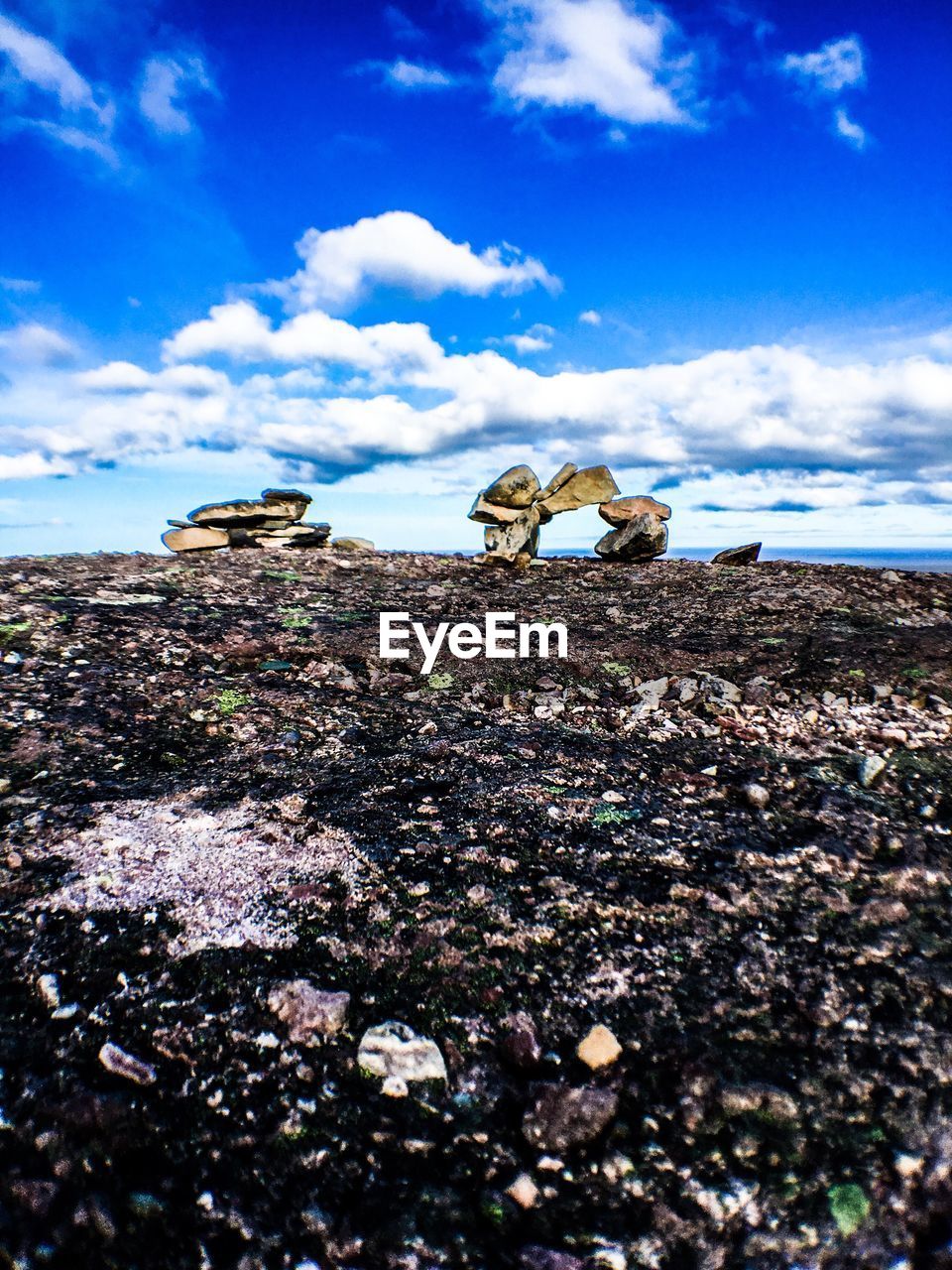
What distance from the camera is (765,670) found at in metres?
6.60

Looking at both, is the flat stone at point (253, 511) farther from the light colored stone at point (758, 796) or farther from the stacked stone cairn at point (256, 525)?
the light colored stone at point (758, 796)

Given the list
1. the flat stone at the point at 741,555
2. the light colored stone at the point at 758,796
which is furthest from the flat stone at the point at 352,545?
the light colored stone at the point at 758,796

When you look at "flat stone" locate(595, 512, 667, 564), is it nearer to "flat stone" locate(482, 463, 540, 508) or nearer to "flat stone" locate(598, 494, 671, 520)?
"flat stone" locate(598, 494, 671, 520)

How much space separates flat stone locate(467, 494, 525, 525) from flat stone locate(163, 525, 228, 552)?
5.37m

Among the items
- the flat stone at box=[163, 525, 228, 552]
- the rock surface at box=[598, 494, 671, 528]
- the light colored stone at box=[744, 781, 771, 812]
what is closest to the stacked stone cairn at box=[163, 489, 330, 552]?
the flat stone at box=[163, 525, 228, 552]

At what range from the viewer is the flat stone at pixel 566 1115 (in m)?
2.13

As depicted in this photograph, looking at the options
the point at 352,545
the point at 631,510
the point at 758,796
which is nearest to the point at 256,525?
the point at 352,545

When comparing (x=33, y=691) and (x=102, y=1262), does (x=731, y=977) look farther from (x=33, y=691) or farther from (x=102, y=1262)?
(x=33, y=691)

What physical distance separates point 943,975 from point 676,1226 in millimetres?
1642

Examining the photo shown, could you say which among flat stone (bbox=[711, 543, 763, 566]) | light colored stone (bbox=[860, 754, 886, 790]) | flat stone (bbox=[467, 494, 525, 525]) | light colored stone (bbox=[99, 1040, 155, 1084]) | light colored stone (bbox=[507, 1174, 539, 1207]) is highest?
flat stone (bbox=[467, 494, 525, 525])

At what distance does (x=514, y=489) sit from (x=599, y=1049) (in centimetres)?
1277

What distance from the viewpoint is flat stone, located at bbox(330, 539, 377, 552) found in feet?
49.0

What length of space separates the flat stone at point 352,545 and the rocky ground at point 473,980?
918cm

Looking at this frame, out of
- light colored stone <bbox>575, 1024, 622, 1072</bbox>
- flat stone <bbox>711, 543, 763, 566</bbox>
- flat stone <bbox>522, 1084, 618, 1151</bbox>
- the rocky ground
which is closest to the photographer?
the rocky ground
